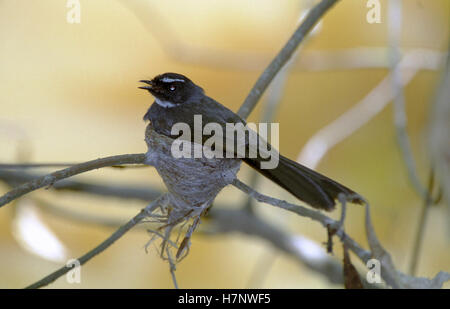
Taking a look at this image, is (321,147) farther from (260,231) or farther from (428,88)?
(428,88)

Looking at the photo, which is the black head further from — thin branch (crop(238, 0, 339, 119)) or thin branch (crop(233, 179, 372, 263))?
thin branch (crop(233, 179, 372, 263))

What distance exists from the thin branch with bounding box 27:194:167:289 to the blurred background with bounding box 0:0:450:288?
6.10 ft

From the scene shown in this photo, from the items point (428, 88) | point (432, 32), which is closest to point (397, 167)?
point (428, 88)

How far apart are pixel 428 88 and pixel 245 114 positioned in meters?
2.80

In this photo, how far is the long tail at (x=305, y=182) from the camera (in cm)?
177

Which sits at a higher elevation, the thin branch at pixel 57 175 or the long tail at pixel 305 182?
the thin branch at pixel 57 175

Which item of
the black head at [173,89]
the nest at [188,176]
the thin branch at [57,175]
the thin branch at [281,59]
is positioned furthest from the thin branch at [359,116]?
the thin branch at [57,175]

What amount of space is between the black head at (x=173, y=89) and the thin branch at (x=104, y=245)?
0.35 m

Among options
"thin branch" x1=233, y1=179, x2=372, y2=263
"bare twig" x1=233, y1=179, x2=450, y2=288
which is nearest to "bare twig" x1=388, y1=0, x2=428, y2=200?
"bare twig" x1=233, y1=179, x2=450, y2=288

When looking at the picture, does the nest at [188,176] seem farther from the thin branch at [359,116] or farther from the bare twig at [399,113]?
the thin branch at [359,116]

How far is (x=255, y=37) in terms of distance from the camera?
4.62 metres

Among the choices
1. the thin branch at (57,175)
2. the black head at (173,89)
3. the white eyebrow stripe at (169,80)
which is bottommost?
the thin branch at (57,175)

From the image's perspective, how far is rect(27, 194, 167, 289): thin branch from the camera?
5.54 ft
